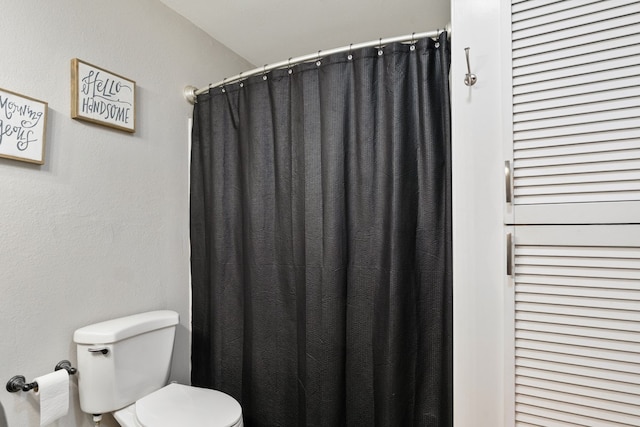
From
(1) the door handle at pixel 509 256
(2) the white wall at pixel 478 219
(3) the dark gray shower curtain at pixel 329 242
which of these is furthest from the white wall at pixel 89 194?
(1) the door handle at pixel 509 256

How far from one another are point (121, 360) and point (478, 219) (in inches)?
57.9

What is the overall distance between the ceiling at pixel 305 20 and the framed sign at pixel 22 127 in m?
0.90

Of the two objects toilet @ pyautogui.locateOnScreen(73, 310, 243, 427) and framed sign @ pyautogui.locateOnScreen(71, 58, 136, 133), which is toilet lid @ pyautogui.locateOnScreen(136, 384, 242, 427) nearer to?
toilet @ pyautogui.locateOnScreen(73, 310, 243, 427)

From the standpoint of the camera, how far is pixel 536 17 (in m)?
0.95

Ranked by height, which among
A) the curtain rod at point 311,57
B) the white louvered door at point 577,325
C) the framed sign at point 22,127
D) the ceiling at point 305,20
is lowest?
the white louvered door at point 577,325

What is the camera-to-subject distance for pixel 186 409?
4.33 ft

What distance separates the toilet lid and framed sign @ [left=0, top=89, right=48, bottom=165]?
3.42 ft

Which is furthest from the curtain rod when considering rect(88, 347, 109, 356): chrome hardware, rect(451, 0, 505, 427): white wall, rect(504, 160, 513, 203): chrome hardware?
rect(88, 347, 109, 356): chrome hardware

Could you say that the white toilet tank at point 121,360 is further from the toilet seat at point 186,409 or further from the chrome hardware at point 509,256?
the chrome hardware at point 509,256

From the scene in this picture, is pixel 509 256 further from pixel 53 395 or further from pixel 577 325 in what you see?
pixel 53 395

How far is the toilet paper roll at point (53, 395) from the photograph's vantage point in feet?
3.72

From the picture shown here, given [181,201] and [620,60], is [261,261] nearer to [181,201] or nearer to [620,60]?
[181,201]

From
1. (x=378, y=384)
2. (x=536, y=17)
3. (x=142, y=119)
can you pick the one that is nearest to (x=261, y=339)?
(x=378, y=384)

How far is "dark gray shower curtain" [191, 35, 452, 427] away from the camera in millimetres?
1281
